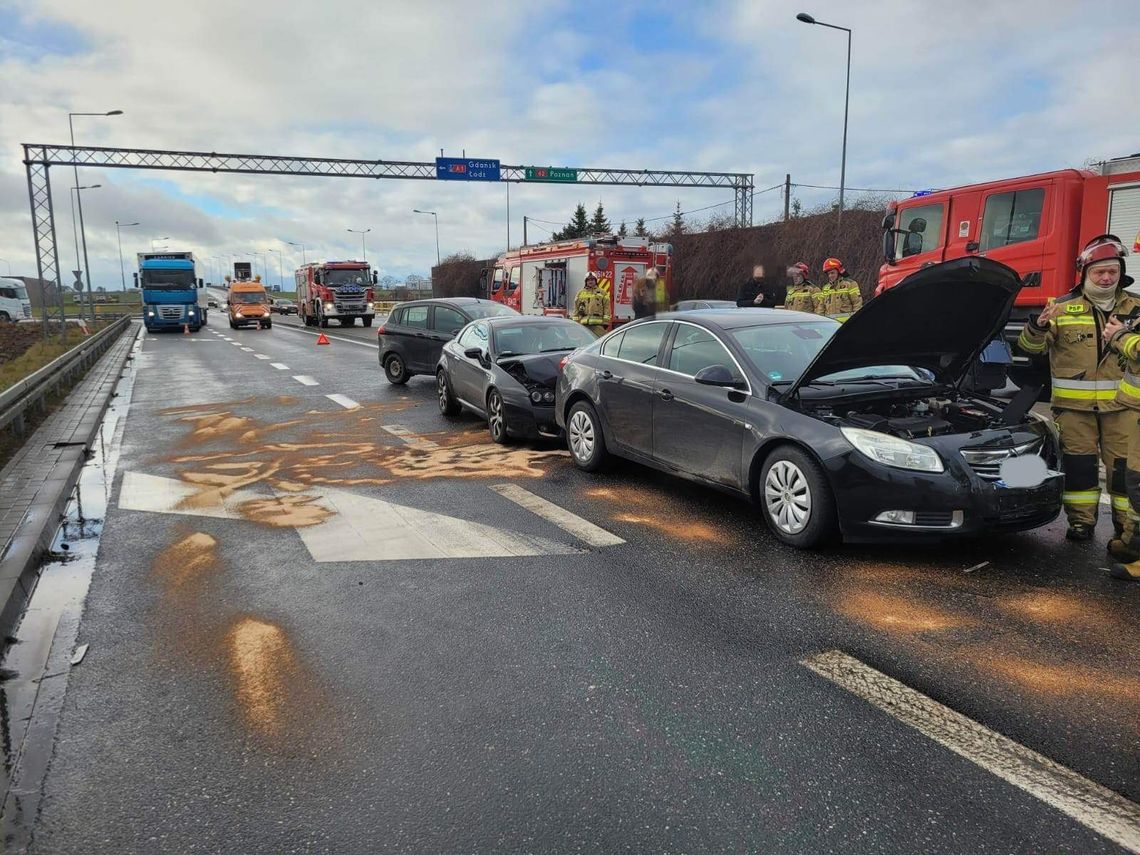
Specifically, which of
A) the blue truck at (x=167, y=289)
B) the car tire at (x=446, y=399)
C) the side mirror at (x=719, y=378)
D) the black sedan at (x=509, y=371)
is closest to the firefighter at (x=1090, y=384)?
the side mirror at (x=719, y=378)

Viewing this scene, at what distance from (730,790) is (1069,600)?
8.39 ft

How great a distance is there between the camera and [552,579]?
15.5 feet

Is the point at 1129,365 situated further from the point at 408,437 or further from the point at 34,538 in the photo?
the point at 408,437

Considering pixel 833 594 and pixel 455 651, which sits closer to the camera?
pixel 455 651

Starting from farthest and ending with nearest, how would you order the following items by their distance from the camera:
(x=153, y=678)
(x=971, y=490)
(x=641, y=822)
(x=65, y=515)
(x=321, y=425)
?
(x=321, y=425) → (x=65, y=515) → (x=971, y=490) → (x=153, y=678) → (x=641, y=822)

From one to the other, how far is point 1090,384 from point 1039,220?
7049mm

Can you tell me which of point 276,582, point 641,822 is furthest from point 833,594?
point 276,582

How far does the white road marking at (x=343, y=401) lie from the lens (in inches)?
475

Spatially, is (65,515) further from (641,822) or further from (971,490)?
(971,490)

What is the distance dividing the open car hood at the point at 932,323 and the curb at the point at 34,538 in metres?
4.60

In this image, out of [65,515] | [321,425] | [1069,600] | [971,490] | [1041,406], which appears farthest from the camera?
[1041,406]

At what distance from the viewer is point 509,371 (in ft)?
29.5

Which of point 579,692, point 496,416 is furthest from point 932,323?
point 496,416

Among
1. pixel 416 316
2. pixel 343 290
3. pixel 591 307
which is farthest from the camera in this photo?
pixel 343 290
